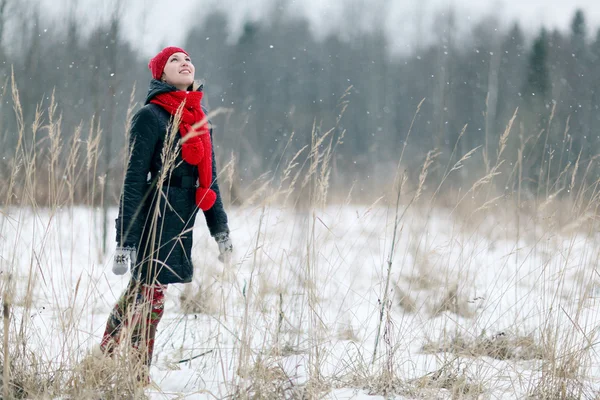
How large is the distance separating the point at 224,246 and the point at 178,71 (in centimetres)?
73

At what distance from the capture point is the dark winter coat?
1962 mm

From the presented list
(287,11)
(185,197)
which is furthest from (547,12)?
(185,197)

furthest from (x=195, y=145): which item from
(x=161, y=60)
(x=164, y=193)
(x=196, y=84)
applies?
(x=161, y=60)

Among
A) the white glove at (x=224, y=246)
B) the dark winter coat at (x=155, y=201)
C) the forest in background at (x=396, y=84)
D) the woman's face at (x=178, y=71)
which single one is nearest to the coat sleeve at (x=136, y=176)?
the dark winter coat at (x=155, y=201)

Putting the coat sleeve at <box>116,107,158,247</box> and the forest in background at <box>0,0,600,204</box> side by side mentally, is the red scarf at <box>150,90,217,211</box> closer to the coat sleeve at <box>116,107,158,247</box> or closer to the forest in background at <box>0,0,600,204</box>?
the coat sleeve at <box>116,107,158,247</box>

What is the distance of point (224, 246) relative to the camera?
2.15 m

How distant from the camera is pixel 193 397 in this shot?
1.89 m

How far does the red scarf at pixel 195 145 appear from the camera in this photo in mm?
2043

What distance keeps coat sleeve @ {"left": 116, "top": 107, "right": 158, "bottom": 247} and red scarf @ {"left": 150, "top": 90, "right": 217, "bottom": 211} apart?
0.30 feet

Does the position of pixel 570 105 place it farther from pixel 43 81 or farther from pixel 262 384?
pixel 262 384

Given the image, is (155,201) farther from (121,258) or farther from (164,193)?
(121,258)

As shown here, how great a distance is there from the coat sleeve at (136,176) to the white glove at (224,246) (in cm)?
31

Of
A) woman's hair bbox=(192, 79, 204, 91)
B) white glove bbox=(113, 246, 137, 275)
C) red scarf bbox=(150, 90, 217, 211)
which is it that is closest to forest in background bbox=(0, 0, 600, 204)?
woman's hair bbox=(192, 79, 204, 91)

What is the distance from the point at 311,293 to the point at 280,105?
14.5m
